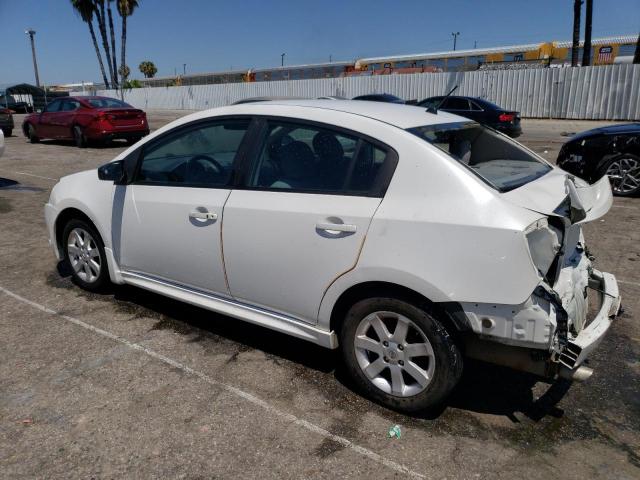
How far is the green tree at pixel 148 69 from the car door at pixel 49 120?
251 feet

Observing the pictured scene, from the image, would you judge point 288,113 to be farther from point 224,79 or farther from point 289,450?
point 224,79

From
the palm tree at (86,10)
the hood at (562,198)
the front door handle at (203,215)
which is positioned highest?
the palm tree at (86,10)

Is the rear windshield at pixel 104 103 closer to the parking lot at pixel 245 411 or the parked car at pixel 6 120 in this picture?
the parked car at pixel 6 120

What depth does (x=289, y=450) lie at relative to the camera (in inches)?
107

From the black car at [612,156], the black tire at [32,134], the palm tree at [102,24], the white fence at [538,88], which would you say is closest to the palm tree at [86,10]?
the palm tree at [102,24]

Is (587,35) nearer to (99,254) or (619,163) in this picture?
(619,163)

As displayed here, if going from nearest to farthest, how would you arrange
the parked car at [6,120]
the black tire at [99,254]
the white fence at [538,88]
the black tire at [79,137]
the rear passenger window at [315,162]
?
the rear passenger window at [315,162] → the black tire at [99,254] → the black tire at [79,137] → the parked car at [6,120] → the white fence at [538,88]

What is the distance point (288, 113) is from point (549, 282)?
5.91ft

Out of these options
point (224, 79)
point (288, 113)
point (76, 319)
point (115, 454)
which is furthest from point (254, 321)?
point (224, 79)

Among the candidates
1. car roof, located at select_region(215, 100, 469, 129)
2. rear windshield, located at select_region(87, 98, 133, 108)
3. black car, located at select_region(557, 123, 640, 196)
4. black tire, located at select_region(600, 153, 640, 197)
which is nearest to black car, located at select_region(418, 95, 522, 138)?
black car, located at select_region(557, 123, 640, 196)

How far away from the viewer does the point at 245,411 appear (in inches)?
120

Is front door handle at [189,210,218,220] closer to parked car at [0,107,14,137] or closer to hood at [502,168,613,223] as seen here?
hood at [502,168,613,223]

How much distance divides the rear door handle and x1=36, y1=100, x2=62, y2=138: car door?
54.7 ft

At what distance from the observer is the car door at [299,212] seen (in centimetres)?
294
